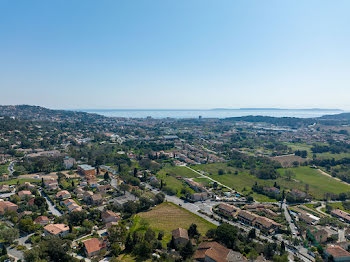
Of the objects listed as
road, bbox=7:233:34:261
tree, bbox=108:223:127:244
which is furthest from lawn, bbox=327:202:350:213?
road, bbox=7:233:34:261

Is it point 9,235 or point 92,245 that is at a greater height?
point 9,235

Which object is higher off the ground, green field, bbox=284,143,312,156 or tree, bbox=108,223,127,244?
tree, bbox=108,223,127,244

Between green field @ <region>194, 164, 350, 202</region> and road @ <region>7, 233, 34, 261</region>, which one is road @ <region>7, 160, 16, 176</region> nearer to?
road @ <region>7, 233, 34, 261</region>

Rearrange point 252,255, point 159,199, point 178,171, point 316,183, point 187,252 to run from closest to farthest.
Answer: point 252,255
point 187,252
point 159,199
point 316,183
point 178,171

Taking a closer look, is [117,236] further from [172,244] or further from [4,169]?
[4,169]

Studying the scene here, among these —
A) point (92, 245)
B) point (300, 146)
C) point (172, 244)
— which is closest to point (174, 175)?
point (172, 244)

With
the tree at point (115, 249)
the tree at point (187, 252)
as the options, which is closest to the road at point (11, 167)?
the tree at point (115, 249)

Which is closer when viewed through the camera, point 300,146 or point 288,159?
point 288,159
